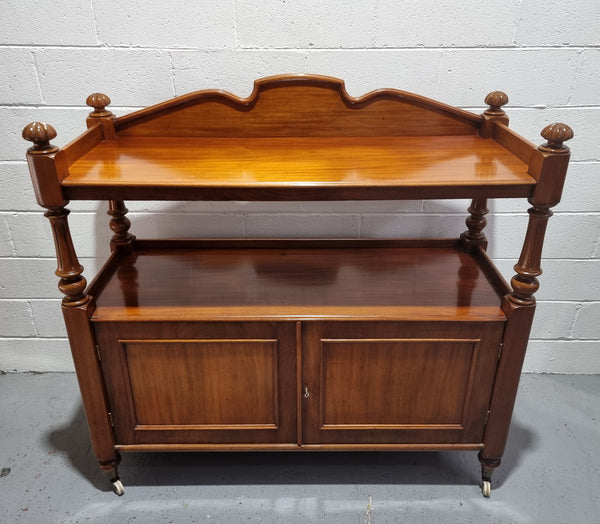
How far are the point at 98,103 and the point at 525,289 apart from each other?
127 centimetres

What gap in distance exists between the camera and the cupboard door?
135 centimetres

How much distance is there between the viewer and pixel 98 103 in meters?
1.48

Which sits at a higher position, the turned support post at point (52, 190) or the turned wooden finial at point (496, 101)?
the turned wooden finial at point (496, 101)

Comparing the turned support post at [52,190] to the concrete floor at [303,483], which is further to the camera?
the concrete floor at [303,483]

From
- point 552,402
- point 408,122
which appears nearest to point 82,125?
point 408,122

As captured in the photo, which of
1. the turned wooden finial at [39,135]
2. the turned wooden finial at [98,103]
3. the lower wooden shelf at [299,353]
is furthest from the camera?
the turned wooden finial at [98,103]

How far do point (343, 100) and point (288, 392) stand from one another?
2.78 feet

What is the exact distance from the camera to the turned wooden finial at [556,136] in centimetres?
111

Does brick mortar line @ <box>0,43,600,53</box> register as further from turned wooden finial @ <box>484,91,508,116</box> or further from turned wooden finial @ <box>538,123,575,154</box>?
turned wooden finial @ <box>538,123,575,154</box>

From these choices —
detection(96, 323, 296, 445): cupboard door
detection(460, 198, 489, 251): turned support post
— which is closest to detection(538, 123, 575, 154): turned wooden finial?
detection(460, 198, 489, 251): turned support post

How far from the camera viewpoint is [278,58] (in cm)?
158

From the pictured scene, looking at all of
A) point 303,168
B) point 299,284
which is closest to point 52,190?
point 303,168

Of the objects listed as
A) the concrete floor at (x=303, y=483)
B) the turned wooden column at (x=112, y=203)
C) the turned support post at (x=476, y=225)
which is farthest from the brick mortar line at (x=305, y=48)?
the concrete floor at (x=303, y=483)

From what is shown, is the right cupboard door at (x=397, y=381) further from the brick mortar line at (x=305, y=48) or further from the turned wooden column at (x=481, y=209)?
the brick mortar line at (x=305, y=48)
